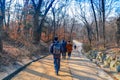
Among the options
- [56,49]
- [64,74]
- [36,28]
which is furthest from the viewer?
[36,28]

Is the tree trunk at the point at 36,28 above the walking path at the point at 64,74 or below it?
above

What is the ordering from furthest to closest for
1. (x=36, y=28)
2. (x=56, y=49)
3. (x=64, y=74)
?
(x=36, y=28) → (x=64, y=74) → (x=56, y=49)

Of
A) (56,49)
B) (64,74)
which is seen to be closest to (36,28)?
(64,74)

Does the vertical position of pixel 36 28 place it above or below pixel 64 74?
above

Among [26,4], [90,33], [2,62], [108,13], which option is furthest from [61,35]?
[2,62]

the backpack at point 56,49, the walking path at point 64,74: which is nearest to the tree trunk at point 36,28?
the walking path at point 64,74

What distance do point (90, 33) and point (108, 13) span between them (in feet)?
55.9

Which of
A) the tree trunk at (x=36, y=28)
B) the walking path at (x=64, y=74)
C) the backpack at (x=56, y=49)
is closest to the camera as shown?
the walking path at (x=64, y=74)

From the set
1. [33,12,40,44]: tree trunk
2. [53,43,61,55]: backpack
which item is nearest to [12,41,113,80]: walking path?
[53,43,61,55]: backpack

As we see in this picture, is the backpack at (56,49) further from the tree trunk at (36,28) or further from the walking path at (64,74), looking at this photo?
the tree trunk at (36,28)

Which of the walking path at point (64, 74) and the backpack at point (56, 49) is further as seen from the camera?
the backpack at point (56, 49)

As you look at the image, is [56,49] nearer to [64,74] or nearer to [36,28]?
[64,74]

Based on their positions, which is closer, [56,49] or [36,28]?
[56,49]

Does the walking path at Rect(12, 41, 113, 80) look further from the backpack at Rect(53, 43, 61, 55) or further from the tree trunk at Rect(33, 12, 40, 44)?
the tree trunk at Rect(33, 12, 40, 44)
